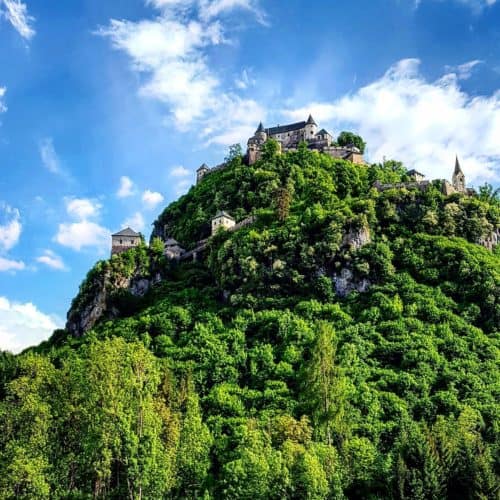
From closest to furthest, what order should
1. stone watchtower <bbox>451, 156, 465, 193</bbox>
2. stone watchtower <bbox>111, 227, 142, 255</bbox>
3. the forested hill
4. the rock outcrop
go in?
1. the forested hill
2. the rock outcrop
3. stone watchtower <bbox>111, 227, 142, 255</bbox>
4. stone watchtower <bbox>451, 156, 465, 193</bbox>

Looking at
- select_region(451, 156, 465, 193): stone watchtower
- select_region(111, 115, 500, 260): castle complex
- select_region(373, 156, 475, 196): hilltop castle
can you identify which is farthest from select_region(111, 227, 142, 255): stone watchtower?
select_region(451, 156, 465, 193): stone watchtower

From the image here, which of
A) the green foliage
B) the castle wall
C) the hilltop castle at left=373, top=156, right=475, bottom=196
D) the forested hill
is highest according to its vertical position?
the green foliage

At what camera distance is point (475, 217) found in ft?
271

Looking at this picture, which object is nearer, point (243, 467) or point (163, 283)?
point (243, 467)

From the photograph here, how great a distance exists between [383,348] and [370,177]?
1675 inches

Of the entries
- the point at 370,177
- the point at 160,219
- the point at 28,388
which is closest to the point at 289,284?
the point at 370,177

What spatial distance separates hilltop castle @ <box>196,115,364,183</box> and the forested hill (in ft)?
17.7

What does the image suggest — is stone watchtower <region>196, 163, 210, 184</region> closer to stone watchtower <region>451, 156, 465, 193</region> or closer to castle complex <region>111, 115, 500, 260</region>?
castle complex <region>111, 115, 500, 260</region>

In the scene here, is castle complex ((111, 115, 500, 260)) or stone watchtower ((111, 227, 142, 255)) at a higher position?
castle complex ((111, 115, 500, 260))

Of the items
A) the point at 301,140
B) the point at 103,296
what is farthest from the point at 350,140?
the point at 103,296

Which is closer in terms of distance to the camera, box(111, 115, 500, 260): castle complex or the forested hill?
the forested hill

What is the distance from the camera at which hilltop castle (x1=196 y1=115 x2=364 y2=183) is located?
112938 millimetres

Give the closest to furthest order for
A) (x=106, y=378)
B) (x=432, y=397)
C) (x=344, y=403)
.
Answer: (x=106, y=378) → (x=344, y=403) → (x=432, y=397)

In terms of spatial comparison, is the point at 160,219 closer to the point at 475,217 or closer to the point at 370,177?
the point at 370,177
